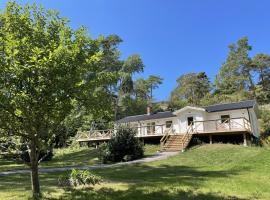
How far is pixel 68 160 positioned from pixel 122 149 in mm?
6034

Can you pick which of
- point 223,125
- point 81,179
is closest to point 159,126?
point 223,125

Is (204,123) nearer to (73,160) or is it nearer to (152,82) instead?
(73,160)

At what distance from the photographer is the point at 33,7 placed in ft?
27.2

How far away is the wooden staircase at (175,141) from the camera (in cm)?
2347

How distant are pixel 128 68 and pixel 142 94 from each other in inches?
616

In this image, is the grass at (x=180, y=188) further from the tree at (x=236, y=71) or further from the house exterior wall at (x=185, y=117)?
the tree at (x=236, y=71)

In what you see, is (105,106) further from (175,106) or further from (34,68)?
(175,106)

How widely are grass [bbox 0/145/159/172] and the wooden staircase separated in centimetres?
103

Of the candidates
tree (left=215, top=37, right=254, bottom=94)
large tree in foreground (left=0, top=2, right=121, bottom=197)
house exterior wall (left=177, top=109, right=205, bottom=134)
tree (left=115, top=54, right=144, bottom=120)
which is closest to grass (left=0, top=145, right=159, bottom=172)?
house exterior wall (left=177, top=109, right=205, bottom=134)

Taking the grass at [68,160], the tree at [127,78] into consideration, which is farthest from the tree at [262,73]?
the grass at [68,160]

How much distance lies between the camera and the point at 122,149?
71.6 ft

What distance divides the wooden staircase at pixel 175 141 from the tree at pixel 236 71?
93.7 ft

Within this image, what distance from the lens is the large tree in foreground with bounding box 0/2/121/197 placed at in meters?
7.29

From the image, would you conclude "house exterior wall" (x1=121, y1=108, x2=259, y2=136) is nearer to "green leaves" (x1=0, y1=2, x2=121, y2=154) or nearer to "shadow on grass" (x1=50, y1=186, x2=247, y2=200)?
"shadow on grass" (x1=50, y1=186, x2=247, y2=200)
